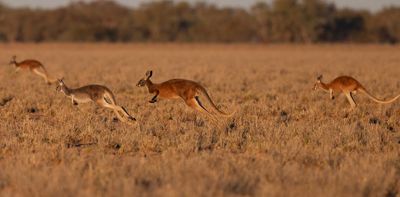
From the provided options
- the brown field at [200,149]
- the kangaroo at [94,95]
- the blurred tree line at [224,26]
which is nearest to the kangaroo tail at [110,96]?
the kangaroo at [94,95]

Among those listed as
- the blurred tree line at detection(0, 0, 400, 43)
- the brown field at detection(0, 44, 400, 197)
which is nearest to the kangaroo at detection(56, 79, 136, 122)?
the brown field at detection(0, 44, 400, 197)

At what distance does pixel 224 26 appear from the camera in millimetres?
80125

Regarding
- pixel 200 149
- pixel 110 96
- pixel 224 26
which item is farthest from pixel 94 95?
pixel 224 26

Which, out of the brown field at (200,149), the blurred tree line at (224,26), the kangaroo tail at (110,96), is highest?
the blurred tree line at (224,26)

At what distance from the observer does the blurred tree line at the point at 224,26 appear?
7381 cm

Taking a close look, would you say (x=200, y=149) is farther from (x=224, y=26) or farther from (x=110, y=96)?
(x=224, y=26)

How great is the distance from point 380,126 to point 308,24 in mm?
64442

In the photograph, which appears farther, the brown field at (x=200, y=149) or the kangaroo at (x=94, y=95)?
the kangaroo at (x=94, y=95)

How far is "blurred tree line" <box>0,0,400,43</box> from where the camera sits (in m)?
73.8

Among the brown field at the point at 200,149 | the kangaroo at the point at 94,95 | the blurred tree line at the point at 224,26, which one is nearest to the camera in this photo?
the brown field at the point at 200,149

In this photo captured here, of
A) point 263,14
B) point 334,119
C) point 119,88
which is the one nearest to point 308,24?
point 263,14

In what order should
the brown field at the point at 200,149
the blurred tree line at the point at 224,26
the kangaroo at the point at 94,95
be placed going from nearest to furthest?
the brown field at the point at 200,149
the kangaroo at the point at 94,95
the blurred tree line at the point at 224,26

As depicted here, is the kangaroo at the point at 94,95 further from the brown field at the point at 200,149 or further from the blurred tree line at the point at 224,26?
the blurred tree line at the point at 224,26

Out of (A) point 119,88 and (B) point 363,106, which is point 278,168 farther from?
(A) point 119,88
